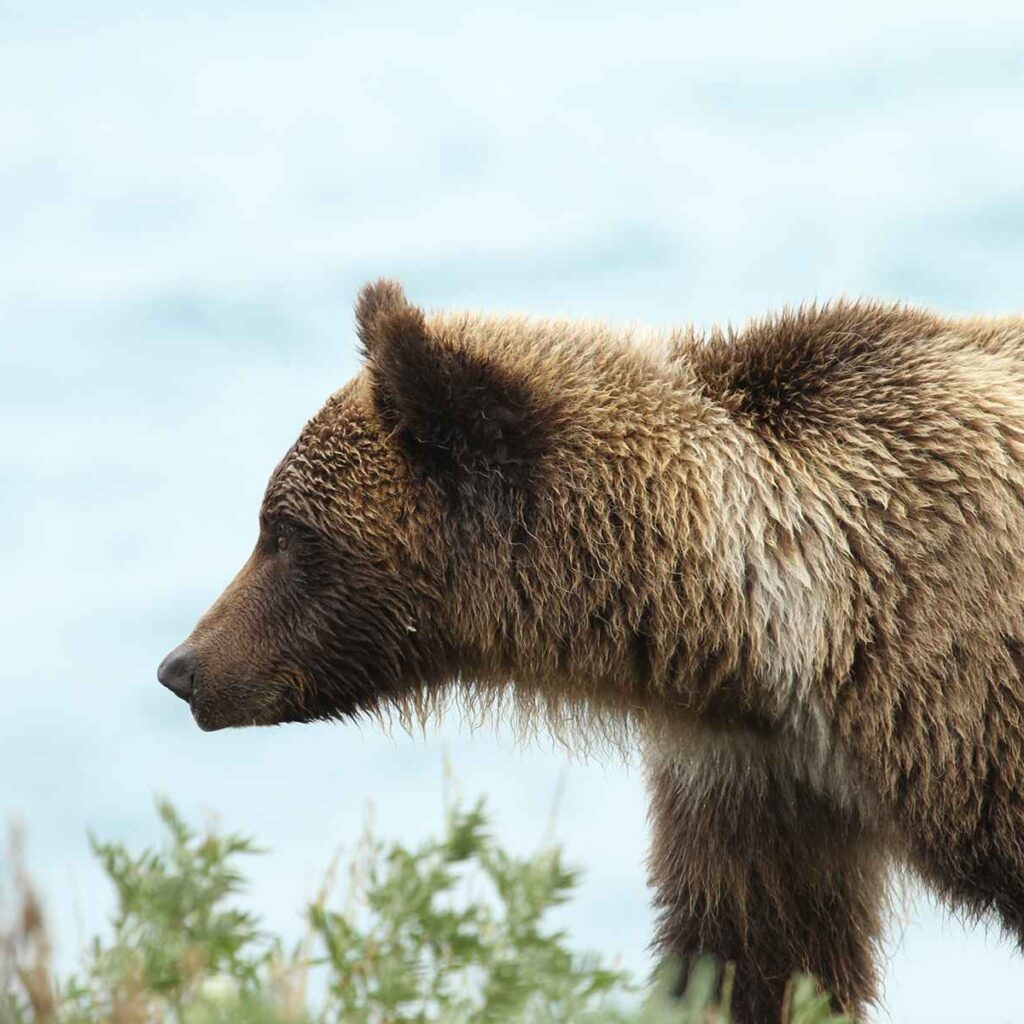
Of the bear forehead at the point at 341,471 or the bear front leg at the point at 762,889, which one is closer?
the bear forehead at the point at 341,471

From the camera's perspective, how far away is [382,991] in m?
3.16

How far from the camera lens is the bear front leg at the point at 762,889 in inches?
233

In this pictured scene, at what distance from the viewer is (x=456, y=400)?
5.37m

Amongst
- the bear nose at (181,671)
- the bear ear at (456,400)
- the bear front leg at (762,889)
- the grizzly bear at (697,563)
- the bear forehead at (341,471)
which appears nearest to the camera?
the grizzly bear at (697,563)

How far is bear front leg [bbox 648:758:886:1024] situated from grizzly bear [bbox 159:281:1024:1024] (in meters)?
0.03

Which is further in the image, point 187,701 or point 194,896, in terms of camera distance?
point 187,701

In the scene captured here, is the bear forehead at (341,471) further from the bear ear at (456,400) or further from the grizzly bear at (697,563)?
the bear ear at (456,400)

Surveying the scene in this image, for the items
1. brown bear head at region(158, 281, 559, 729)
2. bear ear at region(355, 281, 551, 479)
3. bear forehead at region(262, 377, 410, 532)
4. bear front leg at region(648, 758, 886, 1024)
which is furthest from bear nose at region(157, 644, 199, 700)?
bear front leg at region(648, 758, 886, 1024)

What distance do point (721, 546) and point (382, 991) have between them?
2.44m

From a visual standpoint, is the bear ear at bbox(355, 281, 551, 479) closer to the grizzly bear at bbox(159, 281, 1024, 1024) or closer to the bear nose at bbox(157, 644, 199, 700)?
the grizzly bear at bbox(159, 281, 1024, 1024)

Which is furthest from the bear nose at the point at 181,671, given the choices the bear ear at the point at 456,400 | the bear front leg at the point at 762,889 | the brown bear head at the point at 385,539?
the bear front leg at the point at 762,889

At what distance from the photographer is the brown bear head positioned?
5383 mm

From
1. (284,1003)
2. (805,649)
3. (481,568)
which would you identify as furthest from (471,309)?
(284,1003)

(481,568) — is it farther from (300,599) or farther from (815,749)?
(815,749)
